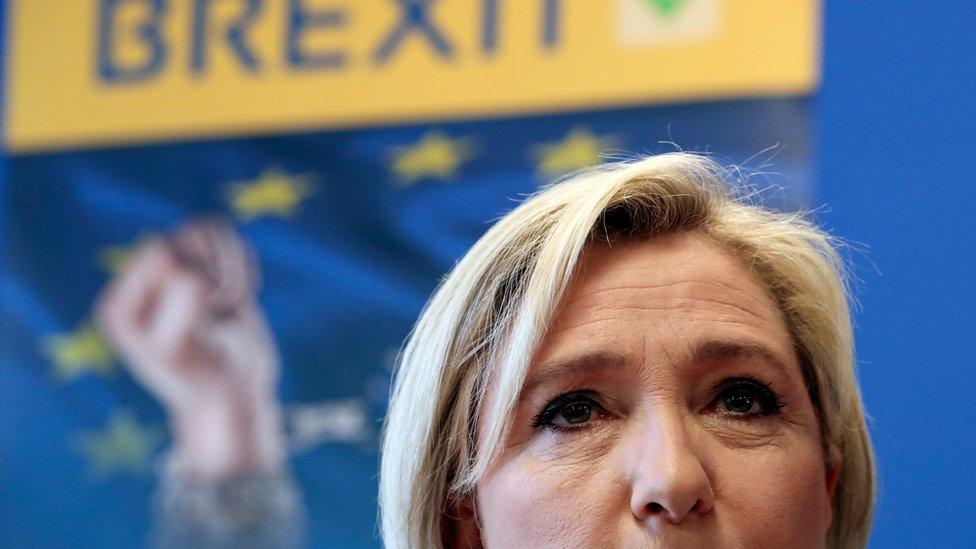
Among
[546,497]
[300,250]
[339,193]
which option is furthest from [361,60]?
[546,497]

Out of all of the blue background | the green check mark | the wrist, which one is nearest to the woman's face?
the blue background

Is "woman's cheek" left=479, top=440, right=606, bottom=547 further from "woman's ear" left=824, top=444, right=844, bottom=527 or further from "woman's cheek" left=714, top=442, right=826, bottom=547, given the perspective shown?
"woman's ear" left=824, top=444, right=844, bottom=527

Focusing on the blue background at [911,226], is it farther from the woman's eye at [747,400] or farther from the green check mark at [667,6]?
the woman's eye at [747,400]

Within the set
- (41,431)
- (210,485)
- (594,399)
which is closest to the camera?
(594,399)

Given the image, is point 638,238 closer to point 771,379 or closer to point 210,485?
point 771,379

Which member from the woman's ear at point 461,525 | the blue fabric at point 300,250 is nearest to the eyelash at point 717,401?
the woman's ear at point 461,525

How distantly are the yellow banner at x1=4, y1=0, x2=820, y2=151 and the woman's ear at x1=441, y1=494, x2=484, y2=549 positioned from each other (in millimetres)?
962

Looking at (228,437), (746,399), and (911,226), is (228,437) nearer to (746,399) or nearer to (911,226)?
(911,226)

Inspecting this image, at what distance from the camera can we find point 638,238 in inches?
47.6

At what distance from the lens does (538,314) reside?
3.75 ft

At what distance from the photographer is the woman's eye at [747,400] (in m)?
1.13

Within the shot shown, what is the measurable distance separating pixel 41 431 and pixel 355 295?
26.1 inches

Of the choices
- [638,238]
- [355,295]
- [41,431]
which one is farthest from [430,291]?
[638,238]

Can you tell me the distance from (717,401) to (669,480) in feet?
0.46
